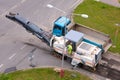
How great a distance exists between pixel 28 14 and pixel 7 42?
7228 millimetres

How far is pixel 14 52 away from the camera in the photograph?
38812 millimetres

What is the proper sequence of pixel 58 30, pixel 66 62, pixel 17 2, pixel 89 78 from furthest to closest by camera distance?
1. pixel 17 2
2. pixel 58 30
3. pixel 66 62
4. pixel 89 78

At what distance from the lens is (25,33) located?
42281mm

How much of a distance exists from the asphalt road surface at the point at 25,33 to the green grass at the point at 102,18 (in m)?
1.99

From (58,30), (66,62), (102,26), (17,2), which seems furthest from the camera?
(17,2)

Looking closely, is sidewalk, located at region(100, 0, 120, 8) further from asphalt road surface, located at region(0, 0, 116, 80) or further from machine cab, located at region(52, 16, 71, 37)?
machine cab, located at region(52, 16, 71, 37)

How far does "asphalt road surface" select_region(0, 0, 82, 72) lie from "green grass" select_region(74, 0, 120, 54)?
1.99 metres

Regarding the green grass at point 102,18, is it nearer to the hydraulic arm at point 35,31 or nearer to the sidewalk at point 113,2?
the sidewalk at point 113,2

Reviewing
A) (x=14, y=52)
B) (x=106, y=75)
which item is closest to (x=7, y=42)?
(x=14, y=52)

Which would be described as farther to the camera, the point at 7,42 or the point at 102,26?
the point at 102,26

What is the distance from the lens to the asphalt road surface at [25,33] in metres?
37.7

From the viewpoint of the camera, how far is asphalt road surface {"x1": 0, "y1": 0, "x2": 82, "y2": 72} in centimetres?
3772

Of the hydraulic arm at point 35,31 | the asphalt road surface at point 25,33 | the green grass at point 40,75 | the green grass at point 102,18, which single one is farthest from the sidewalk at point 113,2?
the green grass at point 40,75

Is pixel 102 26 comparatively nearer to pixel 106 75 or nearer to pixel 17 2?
pixel 106 75
